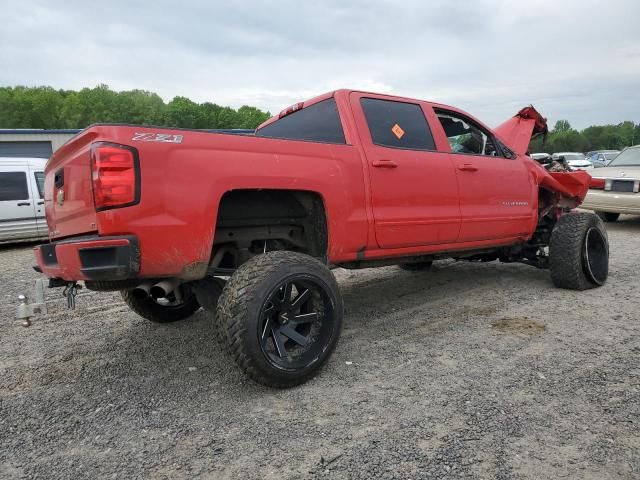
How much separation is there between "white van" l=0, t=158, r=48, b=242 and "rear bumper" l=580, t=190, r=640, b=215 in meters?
11.0

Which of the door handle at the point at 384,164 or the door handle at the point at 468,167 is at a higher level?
the door handle at the point at 384,164

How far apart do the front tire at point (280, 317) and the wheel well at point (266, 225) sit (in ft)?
1.15

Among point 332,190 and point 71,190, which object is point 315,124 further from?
point 71,190

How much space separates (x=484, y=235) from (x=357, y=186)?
5.53 ft

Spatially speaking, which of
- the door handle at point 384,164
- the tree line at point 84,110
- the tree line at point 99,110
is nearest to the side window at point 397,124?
the door handle at point 384,164

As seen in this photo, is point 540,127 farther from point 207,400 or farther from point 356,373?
point 207,400

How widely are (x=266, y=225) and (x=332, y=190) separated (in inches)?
19.9

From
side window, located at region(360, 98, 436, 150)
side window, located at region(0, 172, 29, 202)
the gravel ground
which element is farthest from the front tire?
side window, located at region(0, 172, 29, 202)

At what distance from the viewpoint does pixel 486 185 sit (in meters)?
4.26

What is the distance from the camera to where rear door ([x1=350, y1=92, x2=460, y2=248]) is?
3.40 m

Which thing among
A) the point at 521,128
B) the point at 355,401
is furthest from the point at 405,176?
the point at 521,128

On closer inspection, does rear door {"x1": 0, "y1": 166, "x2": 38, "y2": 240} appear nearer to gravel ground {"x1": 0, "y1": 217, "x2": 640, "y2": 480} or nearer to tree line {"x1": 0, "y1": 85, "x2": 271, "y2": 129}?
gravel ground {"x1": 0, "y1": 217, "x2": 640, "y2": 480}

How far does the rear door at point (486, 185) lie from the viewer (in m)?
4.09

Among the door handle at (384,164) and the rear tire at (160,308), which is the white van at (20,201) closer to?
the rear tire at (160,308)
